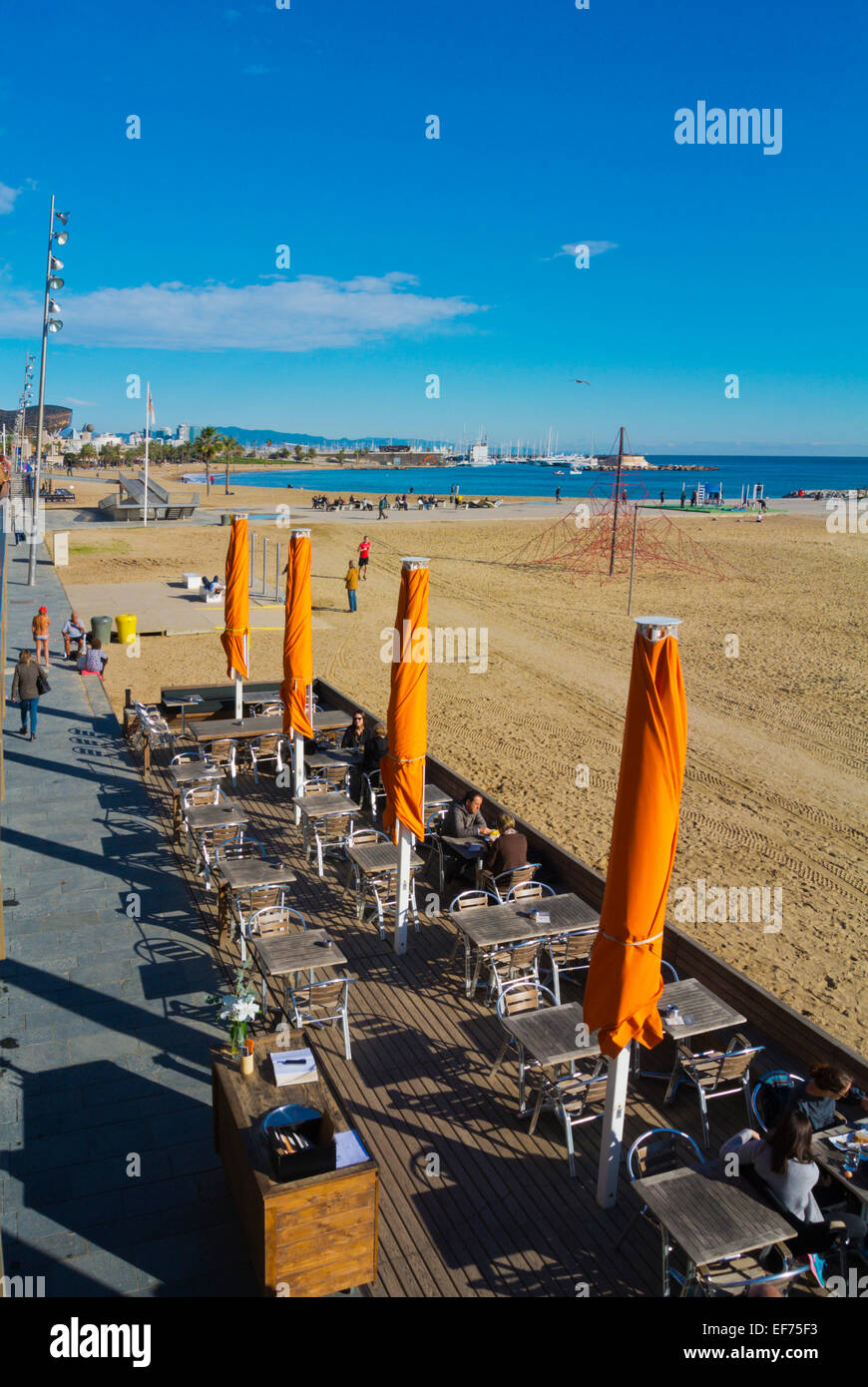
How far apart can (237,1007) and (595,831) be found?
23.3 ft

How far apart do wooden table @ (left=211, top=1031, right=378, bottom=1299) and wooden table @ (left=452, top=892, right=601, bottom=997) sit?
94.1 inches

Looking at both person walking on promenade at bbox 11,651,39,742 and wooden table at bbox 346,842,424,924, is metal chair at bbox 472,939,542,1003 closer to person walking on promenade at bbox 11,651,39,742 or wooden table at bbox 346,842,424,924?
wooden table at bbox 346,842,424,924

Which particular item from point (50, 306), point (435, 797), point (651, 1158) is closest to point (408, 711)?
point (435, 797)

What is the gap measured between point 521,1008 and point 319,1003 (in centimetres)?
148

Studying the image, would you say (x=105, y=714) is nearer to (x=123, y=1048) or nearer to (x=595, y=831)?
(x=595, y=831)

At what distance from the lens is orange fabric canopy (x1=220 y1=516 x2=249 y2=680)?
11.9 m

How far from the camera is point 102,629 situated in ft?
67.7

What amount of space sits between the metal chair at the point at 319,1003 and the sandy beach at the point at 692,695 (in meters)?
4.12

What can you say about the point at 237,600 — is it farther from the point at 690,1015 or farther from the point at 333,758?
the point at 690,1015

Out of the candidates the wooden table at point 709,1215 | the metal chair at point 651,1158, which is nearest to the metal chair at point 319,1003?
the metal chair at point 651,1158

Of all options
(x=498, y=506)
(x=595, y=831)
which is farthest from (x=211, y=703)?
(x=498, y=506)

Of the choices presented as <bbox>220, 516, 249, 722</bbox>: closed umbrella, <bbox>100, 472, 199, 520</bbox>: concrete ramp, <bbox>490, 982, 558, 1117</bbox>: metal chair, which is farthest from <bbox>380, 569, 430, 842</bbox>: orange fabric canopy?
<bbox>100, 472, 199, 520</bbox>: concrete ramp

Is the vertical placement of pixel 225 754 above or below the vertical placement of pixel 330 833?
above

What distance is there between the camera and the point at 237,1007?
5477 millimetres
